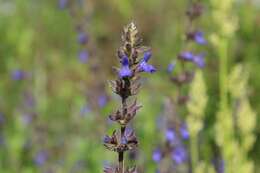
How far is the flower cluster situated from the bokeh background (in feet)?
3.28

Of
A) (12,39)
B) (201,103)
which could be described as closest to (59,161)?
(12,39)

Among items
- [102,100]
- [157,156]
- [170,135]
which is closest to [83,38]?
[102,100]

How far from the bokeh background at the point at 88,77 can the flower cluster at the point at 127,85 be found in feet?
3.28

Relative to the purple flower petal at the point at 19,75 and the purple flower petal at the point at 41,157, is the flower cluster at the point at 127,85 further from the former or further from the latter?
the purple flower petal at the point at 19,75

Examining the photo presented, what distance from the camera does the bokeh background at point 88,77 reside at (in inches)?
222

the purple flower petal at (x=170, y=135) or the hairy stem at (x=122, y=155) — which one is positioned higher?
the purple flower petal at (x=170, y=135)

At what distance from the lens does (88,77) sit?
21.9ft

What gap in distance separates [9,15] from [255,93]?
406 cm

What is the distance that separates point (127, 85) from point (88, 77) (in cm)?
467

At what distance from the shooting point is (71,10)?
18.3 feet

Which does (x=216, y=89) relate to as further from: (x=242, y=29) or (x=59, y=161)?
(x=59, y=161)

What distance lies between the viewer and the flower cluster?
6.48ft

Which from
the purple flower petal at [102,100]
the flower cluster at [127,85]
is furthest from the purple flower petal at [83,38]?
the flower cluster at [127,85]

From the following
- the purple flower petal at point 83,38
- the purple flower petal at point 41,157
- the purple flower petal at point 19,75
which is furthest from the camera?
the purple flower petal at point 19,75
